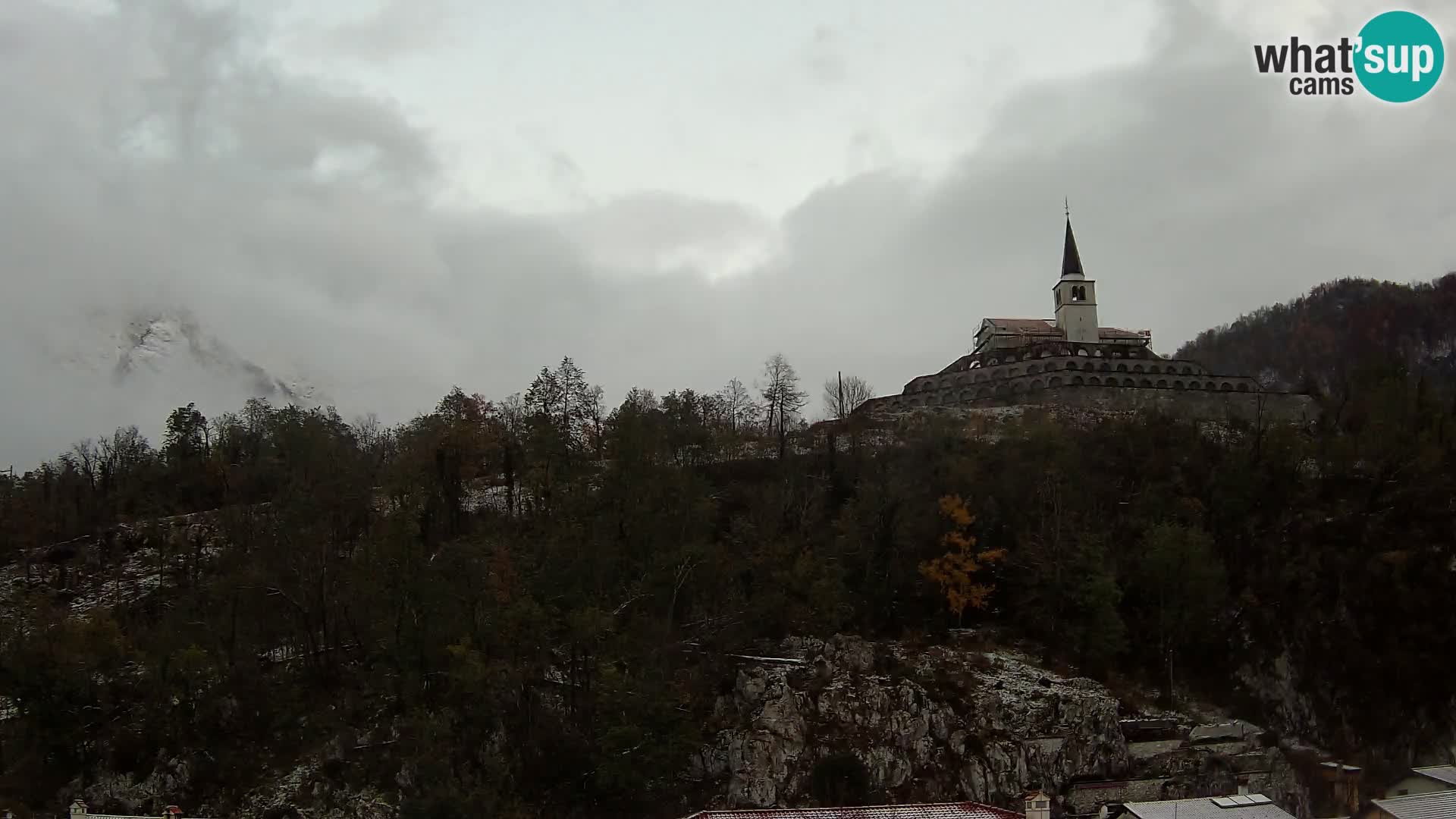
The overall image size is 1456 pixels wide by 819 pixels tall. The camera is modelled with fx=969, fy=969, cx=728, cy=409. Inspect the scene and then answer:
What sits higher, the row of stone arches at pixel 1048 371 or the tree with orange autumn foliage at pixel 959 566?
the row of stone arches at pixel 1048 371

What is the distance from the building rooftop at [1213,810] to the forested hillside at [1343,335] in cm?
6486

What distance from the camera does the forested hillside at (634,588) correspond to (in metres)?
36.0

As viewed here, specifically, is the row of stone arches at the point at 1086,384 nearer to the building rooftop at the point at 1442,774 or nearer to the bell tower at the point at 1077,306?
the bell tower at the point at 1077,306

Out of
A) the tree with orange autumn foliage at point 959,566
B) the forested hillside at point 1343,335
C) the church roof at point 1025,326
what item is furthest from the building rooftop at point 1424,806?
the forested hillside at point 1343,335

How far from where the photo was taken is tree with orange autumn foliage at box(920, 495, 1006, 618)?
4303cm

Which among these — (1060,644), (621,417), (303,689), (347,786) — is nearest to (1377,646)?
(1060,644)

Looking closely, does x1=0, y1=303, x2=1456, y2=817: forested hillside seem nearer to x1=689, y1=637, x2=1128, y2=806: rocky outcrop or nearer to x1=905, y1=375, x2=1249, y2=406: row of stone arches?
x1=689, y1=637, x2=1128, y2=806: rocky outcrop

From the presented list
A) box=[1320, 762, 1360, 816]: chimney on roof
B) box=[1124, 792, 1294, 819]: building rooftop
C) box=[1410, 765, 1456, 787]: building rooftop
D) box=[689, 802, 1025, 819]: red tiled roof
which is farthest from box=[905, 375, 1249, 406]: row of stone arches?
box=[689, 802, 1025, 819]: red tiled roof

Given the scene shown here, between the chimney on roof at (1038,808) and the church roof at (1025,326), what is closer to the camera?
the chimney on roof at (1038,808)

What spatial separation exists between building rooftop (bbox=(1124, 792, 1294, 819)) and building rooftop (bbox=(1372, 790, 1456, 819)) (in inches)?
117

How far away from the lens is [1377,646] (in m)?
42.0

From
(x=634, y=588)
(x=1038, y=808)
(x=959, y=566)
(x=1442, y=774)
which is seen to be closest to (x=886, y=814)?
(x=1038, y=808)

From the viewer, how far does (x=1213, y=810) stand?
85.4 feet

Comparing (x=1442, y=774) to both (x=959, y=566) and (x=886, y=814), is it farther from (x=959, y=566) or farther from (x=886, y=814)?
(x=886, y=814)
